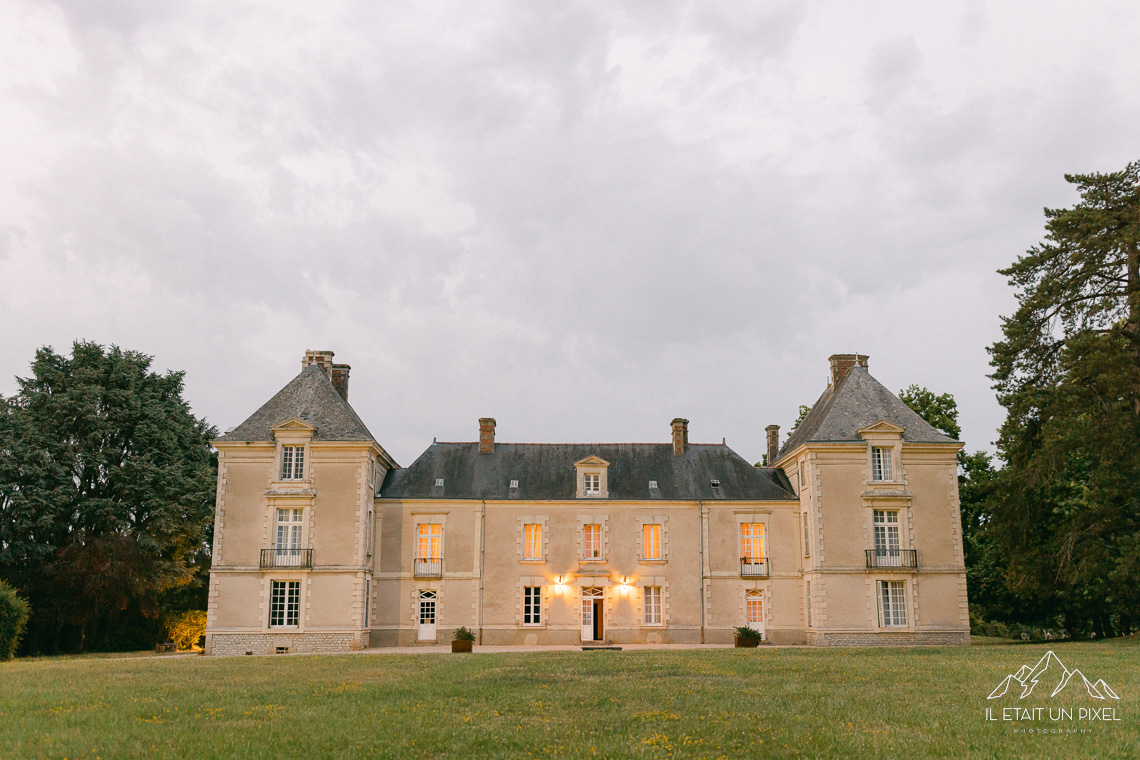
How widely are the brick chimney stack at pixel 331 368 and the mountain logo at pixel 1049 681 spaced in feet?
71.4

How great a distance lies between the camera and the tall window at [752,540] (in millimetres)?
28578

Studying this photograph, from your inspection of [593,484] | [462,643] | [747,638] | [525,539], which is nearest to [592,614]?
[525,539]

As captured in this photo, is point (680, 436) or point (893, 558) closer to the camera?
point (893, 558)

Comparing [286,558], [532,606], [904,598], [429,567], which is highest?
[286,558]

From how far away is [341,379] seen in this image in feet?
97.6

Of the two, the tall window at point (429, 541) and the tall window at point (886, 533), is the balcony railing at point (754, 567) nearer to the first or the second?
the tall window at point (886, 533)

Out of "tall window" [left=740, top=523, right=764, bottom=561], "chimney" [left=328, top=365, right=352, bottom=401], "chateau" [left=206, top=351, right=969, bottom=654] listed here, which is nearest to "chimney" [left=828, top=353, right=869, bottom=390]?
"chateau" [left=206, top=351, right=969, bottom=654]

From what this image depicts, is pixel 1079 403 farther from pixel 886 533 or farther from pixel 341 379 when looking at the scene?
pixel 341 379

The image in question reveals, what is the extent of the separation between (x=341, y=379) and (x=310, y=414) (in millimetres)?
2726

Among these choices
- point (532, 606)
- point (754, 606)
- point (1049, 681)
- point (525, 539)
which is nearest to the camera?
point (1049, 681)

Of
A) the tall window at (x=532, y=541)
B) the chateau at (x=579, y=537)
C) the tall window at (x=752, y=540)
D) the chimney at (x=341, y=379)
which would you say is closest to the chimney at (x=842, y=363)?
the chateau at (x=579, y=537)

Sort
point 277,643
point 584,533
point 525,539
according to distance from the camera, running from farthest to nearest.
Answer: point 584,533
point 525,539
point 277,643

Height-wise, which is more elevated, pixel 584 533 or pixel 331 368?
pixel 331 368

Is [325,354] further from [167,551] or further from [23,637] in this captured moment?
[23,637]
